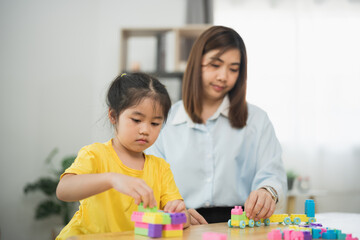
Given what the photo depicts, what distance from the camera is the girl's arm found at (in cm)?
90

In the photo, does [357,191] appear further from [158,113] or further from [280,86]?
[158,113]

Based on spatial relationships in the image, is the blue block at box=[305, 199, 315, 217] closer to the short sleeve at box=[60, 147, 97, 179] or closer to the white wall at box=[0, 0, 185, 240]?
the short sleeve at box=[60, 147, 97, 179]

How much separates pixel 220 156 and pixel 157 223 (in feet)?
2.60

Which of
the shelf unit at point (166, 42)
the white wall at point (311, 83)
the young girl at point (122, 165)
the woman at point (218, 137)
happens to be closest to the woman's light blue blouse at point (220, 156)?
the woman at point (218, 137)

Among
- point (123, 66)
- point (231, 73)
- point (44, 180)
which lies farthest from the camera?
point (123, 66)

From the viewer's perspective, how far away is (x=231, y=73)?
1.64 meters

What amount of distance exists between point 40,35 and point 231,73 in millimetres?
2765

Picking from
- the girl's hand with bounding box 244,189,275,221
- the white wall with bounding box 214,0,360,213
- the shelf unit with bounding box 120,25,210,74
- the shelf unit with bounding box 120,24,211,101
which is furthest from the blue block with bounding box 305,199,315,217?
the white wall with bounding box 214,0,360,213

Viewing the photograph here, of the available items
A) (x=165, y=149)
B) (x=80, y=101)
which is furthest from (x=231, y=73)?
(x=80, y=101)

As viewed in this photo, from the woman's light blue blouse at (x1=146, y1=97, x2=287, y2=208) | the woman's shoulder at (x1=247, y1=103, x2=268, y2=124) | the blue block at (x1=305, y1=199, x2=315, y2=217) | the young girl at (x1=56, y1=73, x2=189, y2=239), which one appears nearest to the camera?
the young girl at (x1=56, y1=73, x2=189, y2=239)

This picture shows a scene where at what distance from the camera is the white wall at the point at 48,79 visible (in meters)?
3.71

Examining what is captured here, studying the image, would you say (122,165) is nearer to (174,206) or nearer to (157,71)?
(174,206)

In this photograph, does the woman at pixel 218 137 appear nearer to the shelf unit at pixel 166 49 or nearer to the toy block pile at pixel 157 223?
the toy block pile at pixel 157 223

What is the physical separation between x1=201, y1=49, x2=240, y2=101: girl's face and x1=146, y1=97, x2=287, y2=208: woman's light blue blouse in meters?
0.09
